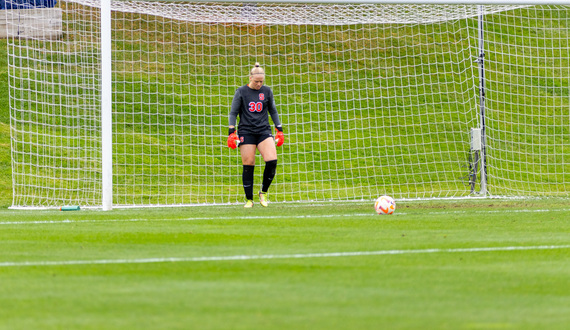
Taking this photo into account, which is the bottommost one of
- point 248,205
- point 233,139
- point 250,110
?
point 248,205

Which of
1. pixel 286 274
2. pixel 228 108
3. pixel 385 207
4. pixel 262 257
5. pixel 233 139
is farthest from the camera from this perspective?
pixel 228 108

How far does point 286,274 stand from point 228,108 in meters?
17.1

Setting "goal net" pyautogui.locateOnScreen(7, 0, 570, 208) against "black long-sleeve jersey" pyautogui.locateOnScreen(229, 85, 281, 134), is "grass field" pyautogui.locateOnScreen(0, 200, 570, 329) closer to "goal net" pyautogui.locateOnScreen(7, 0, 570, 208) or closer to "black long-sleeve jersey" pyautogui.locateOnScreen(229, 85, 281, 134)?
"black long-sleeve jersey" pyautogui.locateOnScreen(229, 85, 281, 134)

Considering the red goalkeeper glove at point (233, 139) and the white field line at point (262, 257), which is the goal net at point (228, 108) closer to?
the red goalkeeper glove at point (233, 139)

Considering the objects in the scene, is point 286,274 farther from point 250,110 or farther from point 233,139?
point 250,110

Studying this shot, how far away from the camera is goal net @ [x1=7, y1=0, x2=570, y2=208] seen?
16.4 metres

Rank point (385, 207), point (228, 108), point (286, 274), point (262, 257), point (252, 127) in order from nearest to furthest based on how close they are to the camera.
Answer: point (286, 274)
point (262, 257)
point (385, 207)
point (252, 127)
point (228, 108)

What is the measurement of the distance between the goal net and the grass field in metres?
7.33

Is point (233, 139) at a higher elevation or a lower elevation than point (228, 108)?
lower

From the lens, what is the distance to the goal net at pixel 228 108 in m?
16.4

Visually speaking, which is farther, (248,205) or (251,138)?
(251,138)

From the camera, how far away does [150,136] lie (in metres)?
20.5

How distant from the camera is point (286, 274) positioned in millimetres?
5191

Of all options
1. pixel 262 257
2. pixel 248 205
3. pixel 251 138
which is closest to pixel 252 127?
pixel 251 138
